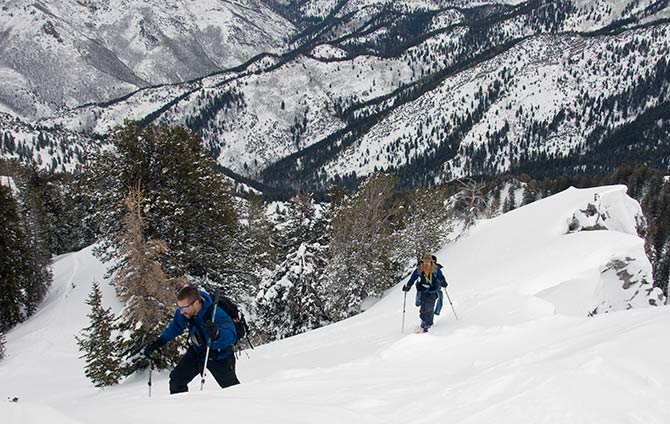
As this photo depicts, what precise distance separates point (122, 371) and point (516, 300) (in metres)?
10.9

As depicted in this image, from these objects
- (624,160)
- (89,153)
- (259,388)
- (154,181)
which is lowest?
(259,388)

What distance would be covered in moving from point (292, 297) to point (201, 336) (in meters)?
17.4

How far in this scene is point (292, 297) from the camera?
23.7 m

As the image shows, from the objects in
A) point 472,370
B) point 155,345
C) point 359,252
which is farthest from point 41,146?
point 472,370

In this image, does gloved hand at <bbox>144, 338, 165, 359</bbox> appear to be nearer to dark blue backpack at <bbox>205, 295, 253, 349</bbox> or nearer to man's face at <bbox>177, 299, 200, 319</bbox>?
man's face at <bbox>177, 299, 200, 319</bbox>

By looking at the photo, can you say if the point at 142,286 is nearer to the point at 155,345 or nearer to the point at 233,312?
the point at 155,345

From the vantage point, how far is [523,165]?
195m

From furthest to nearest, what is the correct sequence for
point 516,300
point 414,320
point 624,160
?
1. point 624,160
2. point 414,320
3. point 516,300

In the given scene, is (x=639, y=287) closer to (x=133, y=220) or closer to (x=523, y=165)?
(x=133, y=220)

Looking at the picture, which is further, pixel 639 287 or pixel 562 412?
pixel 639 287

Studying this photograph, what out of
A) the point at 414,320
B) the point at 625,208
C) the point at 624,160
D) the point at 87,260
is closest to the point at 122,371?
the point at 414,320

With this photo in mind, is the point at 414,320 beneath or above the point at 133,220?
beneath

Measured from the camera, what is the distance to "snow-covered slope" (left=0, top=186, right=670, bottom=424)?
13.3 feet

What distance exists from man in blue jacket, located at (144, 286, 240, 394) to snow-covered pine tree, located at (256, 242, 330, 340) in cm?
1655
